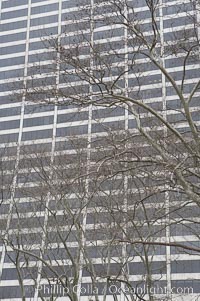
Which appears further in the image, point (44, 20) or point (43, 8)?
point (43, 8)

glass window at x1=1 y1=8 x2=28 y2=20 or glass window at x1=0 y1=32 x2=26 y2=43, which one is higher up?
glass window at x1=1 y1=8 x2=28 y2=20

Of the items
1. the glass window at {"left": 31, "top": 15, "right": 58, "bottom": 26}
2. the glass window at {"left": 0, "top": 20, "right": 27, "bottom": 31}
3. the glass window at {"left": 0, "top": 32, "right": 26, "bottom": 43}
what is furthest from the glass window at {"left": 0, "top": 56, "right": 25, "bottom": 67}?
the glass window at {"left": 31, "top": 15, "right": 58, "bottom": 26}

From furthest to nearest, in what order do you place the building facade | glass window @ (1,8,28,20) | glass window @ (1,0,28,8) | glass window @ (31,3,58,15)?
glass window @ (1,0,28,8)
glass window @ (1,8,28,20)
glass window @ (31,3,58,15)
the building facade

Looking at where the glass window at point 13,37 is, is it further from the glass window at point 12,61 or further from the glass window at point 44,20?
the glass window at point 12,61

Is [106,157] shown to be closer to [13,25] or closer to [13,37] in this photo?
[13,37]

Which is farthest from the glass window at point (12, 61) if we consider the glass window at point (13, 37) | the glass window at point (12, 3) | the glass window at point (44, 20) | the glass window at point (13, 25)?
the glass window at point (12, 3)

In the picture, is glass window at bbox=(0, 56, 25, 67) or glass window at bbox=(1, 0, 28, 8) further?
glass window at bbox=(1, 0, 28, 8)

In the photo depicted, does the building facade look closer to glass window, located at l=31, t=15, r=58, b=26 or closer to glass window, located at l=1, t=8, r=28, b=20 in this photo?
glass window, located at l=31, t=15, r=58, b=26

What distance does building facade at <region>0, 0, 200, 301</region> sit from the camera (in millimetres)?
8172

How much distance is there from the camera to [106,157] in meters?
7.59

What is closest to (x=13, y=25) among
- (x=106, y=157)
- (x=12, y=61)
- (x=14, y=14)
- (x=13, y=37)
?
(x=14, y=14)

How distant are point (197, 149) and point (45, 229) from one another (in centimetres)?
929

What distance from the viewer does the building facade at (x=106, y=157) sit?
817 centimetres

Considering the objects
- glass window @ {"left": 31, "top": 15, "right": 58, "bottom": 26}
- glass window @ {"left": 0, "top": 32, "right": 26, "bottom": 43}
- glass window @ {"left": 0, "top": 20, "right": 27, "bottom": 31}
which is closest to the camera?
glass window @ {"left": 31, "top": 15, "right": 58, "bottom": 26}
